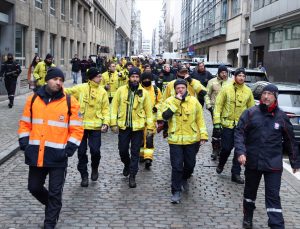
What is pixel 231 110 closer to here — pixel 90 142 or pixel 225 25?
pixel 90 142

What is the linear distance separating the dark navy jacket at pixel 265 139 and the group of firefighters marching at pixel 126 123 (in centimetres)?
14

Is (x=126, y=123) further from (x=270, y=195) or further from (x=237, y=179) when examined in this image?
(x=270, y=195)

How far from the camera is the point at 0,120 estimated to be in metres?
12.8

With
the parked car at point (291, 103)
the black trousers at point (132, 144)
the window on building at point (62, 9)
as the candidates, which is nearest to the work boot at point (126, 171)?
the black trousers at point (132, 144)

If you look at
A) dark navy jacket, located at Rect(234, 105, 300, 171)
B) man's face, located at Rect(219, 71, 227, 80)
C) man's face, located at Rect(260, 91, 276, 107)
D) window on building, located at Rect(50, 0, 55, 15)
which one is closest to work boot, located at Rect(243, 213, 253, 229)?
dark navy jacket, located at Rect(234, 105, 300, 171)

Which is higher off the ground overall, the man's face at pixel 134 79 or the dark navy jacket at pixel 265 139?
the man's face at pixel 134 79

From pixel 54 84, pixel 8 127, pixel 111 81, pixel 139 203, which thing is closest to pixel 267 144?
pixel 139 203

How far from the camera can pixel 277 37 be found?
3291cm

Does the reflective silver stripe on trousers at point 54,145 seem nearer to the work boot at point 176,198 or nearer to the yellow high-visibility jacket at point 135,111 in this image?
the work boot at point 176,198

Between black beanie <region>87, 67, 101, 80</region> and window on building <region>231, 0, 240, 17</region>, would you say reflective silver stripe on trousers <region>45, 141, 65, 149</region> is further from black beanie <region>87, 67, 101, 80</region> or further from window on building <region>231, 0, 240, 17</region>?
window on building <region>231, 0, 240, 17</region>

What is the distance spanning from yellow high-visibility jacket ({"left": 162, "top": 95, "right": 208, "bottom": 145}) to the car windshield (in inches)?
172

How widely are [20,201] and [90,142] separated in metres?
1.38

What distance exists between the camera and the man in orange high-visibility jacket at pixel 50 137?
16.1 feet

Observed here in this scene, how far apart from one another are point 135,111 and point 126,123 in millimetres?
229
